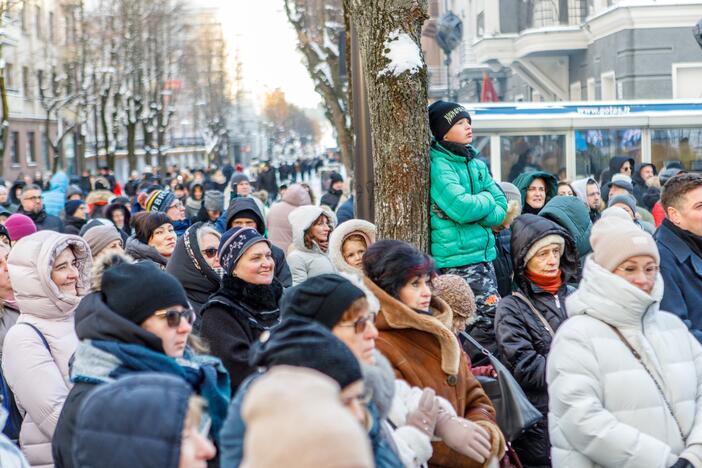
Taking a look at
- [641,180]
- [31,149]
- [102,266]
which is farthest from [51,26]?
[102,266]

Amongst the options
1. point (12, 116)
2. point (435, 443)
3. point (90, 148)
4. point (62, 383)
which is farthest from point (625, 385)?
point (90, 148)

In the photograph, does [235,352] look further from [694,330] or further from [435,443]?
[694,330]

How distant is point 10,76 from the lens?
178ft

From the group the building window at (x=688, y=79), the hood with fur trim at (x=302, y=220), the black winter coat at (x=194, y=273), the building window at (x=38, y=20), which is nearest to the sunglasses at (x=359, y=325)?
the black winter coat at (x=194, y=273)

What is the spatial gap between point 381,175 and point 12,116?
49.8m

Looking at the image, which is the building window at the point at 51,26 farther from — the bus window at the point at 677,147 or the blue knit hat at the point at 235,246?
the blue knit hat at the point at 235,246

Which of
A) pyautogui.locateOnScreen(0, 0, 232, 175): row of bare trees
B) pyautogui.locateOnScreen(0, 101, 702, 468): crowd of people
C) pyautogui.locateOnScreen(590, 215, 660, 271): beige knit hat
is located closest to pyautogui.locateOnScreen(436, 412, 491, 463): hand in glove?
pyautogui.locateOnScreen(0, 101, 702, 468): crowd of people

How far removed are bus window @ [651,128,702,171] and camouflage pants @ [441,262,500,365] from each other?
12.8m

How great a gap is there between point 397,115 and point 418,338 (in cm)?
246

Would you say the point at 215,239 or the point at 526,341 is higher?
the point at 215,239

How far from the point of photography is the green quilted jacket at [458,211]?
7.28m

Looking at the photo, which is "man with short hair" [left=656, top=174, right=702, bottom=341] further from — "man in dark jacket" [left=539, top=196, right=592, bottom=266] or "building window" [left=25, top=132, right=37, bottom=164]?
"building window" [left=25, top=132, right=37, bottom=164]

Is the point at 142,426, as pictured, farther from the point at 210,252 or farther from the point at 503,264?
the point at 503,264

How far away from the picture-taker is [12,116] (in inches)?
2124
